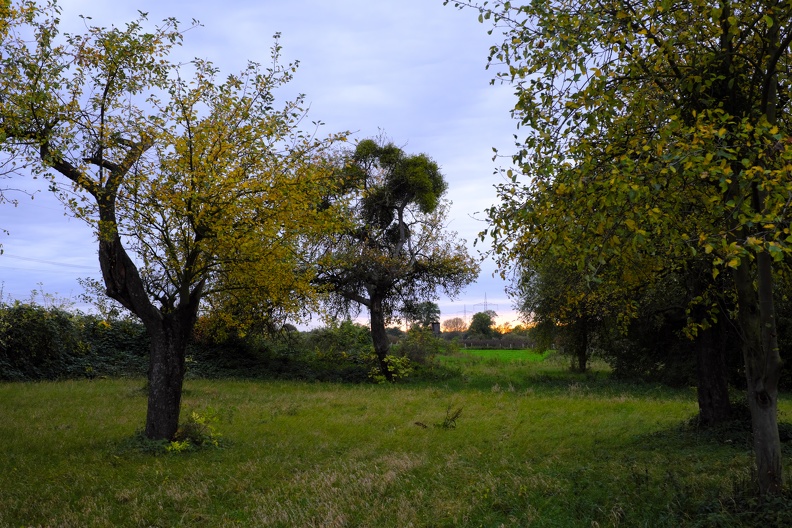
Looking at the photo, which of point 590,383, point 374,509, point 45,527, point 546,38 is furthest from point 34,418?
point 590,383

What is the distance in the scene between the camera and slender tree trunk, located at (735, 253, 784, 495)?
7082mm

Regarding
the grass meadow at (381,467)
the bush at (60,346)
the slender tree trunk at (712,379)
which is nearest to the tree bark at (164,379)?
the grass meadow at (381,467)

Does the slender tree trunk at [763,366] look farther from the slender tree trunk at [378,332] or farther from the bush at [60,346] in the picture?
the slender tree trunk at [378,332]

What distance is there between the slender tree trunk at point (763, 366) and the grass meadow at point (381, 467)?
399 millimetres

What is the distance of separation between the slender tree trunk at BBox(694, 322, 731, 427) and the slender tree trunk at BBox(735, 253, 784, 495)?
622cm

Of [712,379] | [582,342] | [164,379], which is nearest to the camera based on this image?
[164,379]

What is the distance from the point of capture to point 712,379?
43.2 feet

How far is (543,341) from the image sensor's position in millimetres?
31672

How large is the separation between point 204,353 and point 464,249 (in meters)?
14.4

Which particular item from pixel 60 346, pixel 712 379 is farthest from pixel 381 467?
pixel 60 346

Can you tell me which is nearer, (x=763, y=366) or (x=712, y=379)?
(x=763, y=366)

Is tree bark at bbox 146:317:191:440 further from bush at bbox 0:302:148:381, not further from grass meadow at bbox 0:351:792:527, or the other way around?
bush at bbox 0:302:148:381

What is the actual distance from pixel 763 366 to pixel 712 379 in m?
6.58

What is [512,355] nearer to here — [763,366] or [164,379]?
[164,379]
